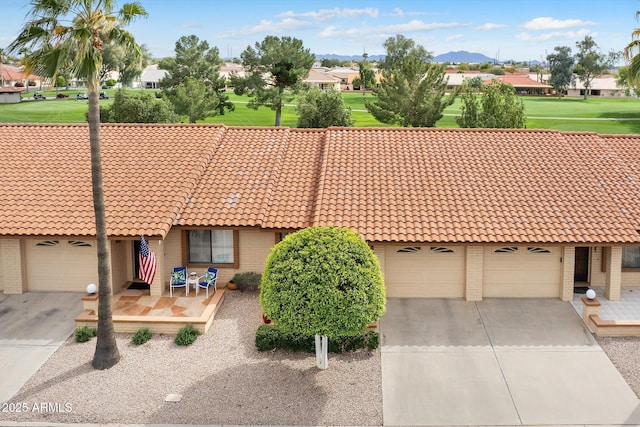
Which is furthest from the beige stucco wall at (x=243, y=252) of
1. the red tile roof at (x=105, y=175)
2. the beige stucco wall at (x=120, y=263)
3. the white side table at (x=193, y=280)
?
the red tile roof at (x=105, y=175)

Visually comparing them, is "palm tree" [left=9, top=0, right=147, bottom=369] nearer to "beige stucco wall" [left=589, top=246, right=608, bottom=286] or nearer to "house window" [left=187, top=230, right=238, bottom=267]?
"house window" [left=187, top=230, right=238, bottom=267]

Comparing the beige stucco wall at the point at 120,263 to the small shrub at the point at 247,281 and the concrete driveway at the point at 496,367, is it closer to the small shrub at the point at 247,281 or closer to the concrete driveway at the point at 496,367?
the small shrub at the point at 247,281

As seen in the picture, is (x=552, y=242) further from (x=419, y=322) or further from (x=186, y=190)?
(x=186, y=190)

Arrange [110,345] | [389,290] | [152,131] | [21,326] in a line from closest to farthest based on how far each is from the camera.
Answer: [110,345], [21,326], [389,290], [152,131]

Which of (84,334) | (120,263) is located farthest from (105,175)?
(84,334)

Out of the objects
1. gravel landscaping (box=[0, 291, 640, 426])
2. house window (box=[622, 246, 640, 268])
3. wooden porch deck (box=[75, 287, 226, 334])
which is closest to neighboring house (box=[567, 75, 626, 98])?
house window (box=[622, 246, 640, 268])

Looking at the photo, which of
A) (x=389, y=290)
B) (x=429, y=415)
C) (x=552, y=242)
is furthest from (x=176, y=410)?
(x=552, y=242)
